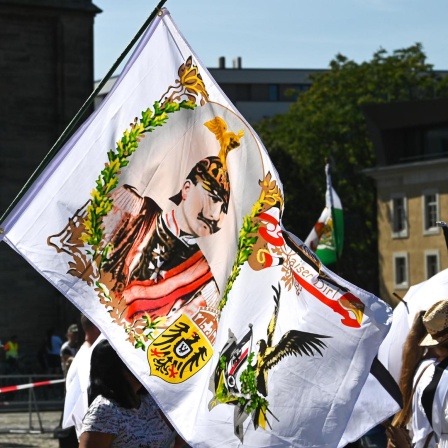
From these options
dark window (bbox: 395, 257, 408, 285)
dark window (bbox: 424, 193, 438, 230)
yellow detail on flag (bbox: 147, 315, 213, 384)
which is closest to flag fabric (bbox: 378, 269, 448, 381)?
yellow detail on flag (bbox: 147, 315, 213, 384)

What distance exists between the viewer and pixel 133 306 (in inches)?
268

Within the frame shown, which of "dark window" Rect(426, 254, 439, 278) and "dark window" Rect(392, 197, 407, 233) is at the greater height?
"dark window" Rect(392, 197, 407, 233)

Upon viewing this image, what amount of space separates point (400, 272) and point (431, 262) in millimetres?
2232

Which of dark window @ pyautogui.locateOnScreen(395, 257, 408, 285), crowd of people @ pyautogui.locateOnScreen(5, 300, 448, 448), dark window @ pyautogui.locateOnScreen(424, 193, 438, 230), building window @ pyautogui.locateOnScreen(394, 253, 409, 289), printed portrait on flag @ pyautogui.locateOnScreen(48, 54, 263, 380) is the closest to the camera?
crowd of people @ pyautogui.locateOnScreen(5, 300, 448, 448)

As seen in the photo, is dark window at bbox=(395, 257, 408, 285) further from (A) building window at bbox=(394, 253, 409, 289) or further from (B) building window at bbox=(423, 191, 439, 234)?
(B) building window at bbox=(423, 191, 439, 234)

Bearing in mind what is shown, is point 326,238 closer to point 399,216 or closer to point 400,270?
point 399,216

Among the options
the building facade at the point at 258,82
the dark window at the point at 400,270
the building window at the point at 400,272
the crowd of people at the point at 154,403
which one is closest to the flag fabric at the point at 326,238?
the crowd of people at the point at 154,403

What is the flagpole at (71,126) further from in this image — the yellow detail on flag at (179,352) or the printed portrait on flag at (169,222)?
the yellow detail on flag at (179,352)

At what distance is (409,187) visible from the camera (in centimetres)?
7094

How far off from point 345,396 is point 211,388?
52 cm

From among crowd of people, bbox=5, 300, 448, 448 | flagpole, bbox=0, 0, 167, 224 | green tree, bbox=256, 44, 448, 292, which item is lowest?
crowd of people, bbox=5, 300, 448, 448

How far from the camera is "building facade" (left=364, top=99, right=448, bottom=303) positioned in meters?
68.9

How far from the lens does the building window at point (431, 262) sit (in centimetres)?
6994

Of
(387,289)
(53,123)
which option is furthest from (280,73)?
(53,123)
